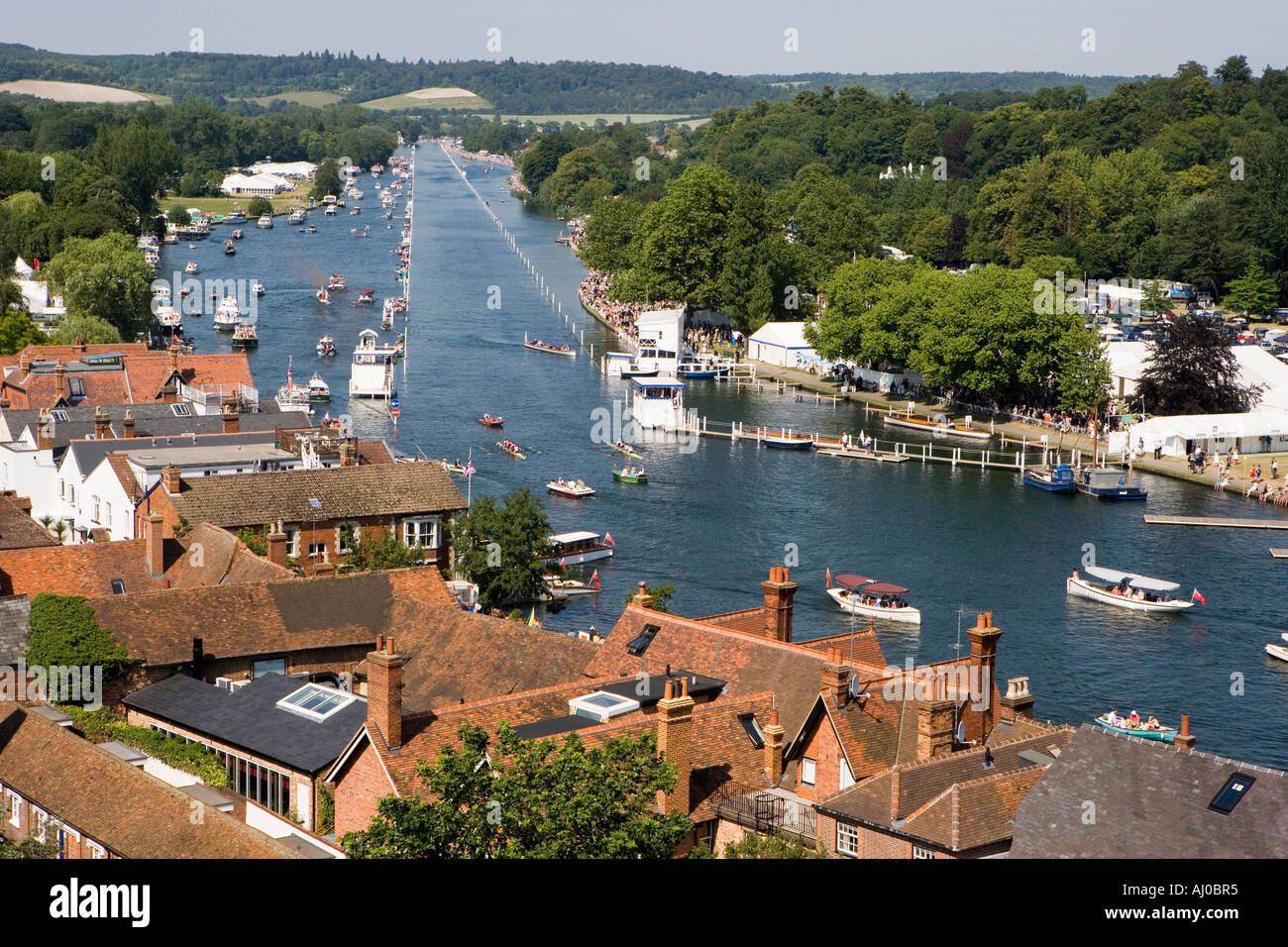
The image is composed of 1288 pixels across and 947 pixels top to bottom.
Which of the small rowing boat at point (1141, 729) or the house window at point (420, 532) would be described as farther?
the house window at point (420, 532)

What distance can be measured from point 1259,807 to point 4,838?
20.5 m

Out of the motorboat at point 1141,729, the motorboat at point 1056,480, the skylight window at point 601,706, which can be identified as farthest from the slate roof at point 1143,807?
the motorboat at point 1056,480

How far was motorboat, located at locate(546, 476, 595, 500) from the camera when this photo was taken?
83062mm

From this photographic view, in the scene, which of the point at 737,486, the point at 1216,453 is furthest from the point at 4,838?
the point at 1216,453

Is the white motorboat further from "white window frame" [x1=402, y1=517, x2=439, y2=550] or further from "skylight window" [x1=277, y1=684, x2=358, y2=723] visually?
"skylight window" [x1=277, y1=684, x2=358, y2=723]

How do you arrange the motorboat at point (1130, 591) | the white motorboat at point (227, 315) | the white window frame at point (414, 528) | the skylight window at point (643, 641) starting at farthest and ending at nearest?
the white motorboat at point (227, 315) < the motorboat at point (1130, 591) < the white window frame at point (414, 528) < the skylight window at point (643, 641)

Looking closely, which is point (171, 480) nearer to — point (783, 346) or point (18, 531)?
point (18, 531)

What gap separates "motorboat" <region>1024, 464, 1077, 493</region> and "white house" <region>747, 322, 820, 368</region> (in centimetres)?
3796

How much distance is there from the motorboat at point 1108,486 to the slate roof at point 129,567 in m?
48.8

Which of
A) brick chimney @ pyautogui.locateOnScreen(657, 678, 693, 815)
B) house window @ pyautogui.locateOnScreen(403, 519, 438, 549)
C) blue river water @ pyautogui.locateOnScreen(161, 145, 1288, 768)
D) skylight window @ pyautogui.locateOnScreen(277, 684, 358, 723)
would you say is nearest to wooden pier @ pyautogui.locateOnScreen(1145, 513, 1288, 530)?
Answer: blue river water @ pyautogui.locateOnScreen(161, 145, 1288, 768)

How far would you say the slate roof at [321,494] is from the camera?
188 feet

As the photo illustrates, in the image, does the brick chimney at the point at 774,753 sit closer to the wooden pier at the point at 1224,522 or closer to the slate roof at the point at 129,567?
the slate roof at the point at 129,567
